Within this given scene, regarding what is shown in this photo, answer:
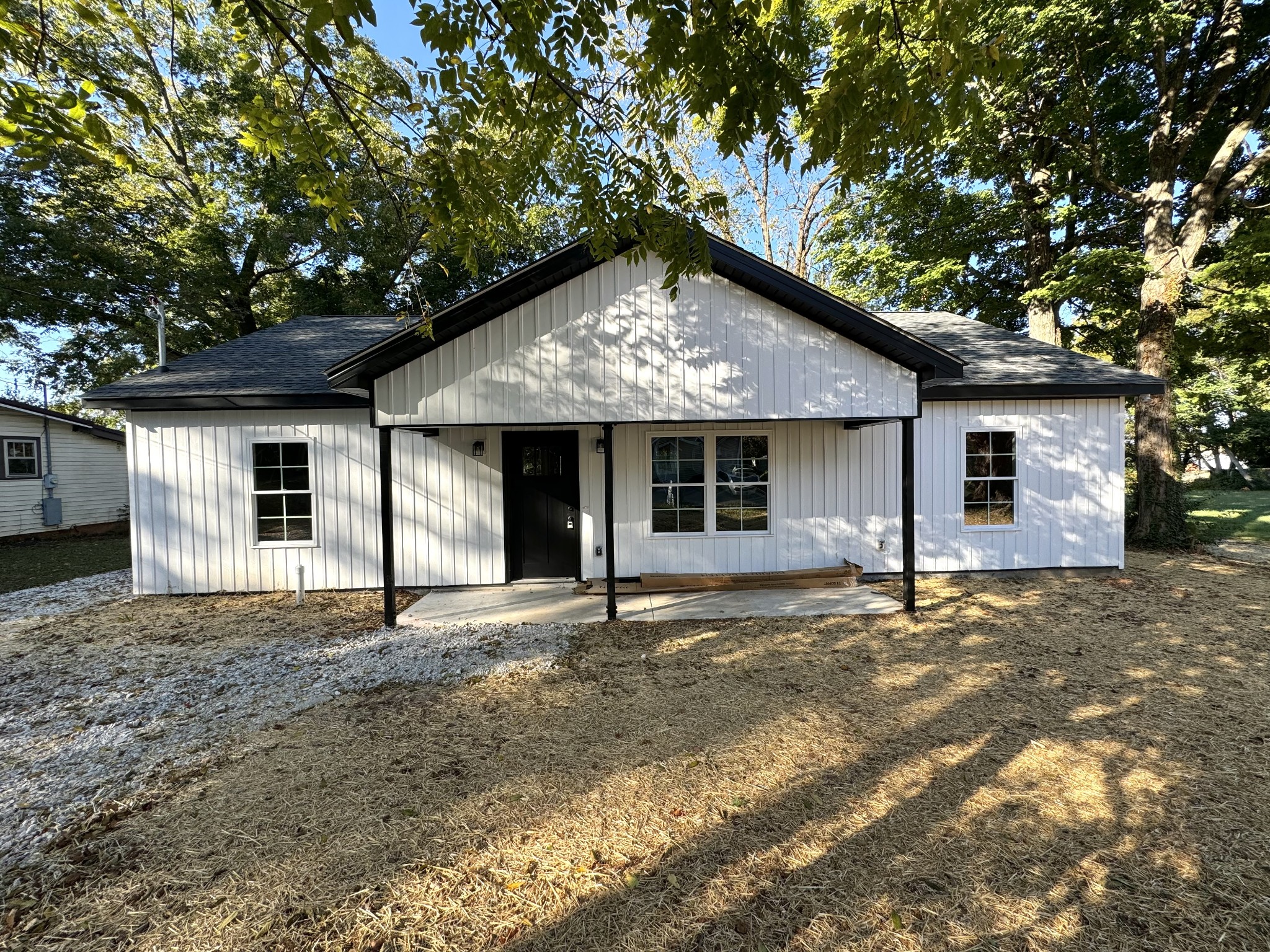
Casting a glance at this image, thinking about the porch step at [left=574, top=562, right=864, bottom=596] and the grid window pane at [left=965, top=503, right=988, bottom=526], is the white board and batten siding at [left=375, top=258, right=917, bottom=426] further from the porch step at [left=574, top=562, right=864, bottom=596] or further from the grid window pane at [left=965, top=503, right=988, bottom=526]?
→ the grid window pane at [left=965, top=503, right=988, bottom=526]

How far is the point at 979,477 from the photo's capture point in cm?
842

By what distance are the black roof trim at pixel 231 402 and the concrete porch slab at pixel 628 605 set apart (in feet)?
10.0

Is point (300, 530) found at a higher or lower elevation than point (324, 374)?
lower

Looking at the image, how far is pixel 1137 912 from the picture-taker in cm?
229

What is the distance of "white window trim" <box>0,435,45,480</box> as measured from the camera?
44.3ft

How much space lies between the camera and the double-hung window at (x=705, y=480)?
26.6 feet

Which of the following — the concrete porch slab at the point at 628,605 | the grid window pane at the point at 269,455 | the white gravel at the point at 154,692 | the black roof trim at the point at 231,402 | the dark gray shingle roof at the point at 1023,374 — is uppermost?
the dark gray shingle roof at the point at 1023,374

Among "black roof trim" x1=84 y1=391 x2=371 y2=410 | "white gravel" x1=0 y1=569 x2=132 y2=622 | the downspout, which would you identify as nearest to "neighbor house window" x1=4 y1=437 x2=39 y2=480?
the downspout

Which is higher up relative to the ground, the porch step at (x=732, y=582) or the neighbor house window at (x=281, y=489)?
the neighbor house window at (x=281, y=489)

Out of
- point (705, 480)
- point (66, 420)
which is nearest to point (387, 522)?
point (705, 480)

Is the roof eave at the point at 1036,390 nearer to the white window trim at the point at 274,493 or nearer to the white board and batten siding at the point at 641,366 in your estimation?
the white board and batten siding at the point at 641,366

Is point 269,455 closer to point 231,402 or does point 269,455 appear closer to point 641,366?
point 231,402

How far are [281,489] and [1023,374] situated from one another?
11359 mm

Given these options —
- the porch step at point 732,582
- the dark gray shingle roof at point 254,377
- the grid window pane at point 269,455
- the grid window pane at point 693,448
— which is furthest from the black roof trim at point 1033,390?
the grid window pane at point 269,455
